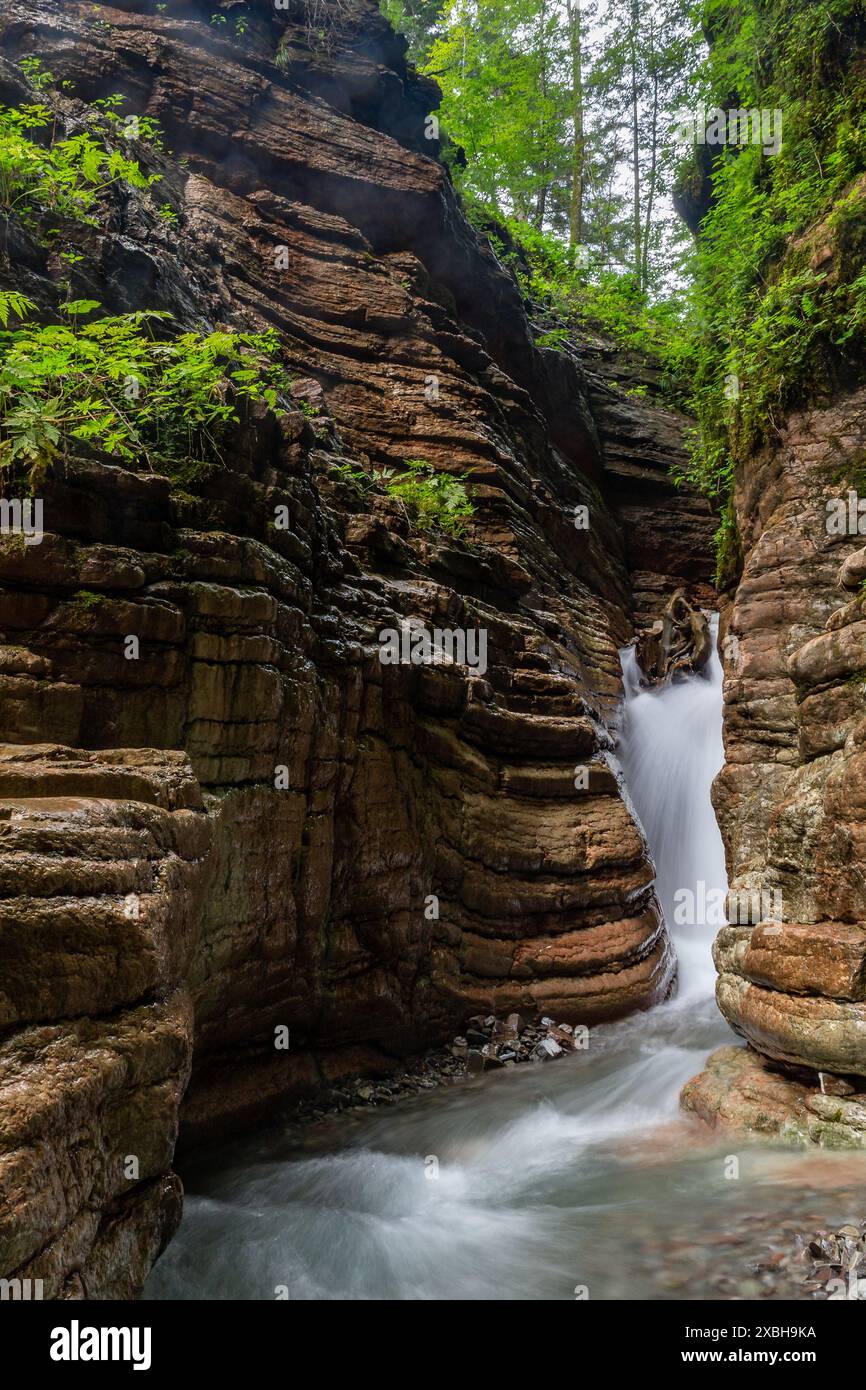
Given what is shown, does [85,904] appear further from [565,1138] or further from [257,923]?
[565,1138]

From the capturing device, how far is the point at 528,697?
34.0ft

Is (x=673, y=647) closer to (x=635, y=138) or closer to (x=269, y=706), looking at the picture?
(x=269, y=706)

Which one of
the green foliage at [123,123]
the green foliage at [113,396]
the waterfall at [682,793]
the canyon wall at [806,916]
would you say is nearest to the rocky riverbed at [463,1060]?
the canyon wall at [806,916]

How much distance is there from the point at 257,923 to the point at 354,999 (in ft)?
5.72

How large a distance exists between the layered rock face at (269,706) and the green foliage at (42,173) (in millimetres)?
362

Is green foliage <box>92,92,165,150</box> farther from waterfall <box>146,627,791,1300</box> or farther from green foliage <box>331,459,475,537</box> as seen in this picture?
waterfall <box>146,627,791,1300</box>

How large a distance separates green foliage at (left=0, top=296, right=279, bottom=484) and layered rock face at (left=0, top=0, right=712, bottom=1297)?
0.28m

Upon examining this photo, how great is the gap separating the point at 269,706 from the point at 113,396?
3091mm

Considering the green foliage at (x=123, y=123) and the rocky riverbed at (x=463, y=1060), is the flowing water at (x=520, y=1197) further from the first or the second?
the green foliage at (x=123, y=123)

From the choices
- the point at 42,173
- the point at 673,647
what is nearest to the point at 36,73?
the point at 42,173

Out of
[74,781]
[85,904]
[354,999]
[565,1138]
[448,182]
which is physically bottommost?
[565,1138]

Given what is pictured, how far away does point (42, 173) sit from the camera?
8.16m

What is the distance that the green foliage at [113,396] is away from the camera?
5.83 m
